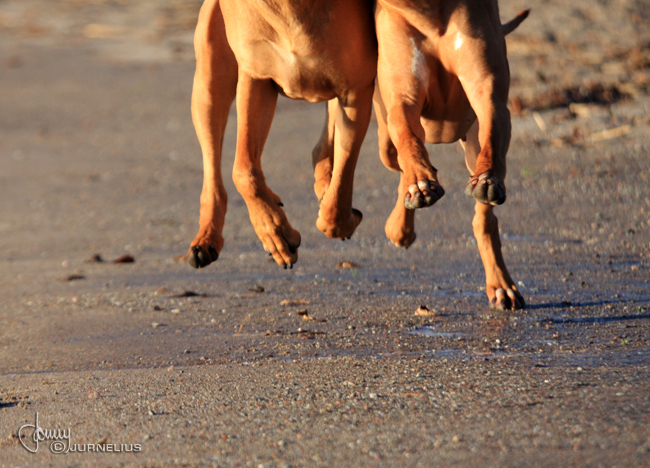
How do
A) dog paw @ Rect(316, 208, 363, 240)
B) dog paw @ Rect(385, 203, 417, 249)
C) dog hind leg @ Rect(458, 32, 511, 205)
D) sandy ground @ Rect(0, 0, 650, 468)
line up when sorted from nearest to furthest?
sandy ground @ Rect(0, 0, 650, 468)
dog hind leg @ Rect(458, 32, 511, 205)
dog paw @ Rect(316, 208, 363, 240)
dog paw @ Rect(385, 203, 417, 249)

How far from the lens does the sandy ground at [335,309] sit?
339 cm

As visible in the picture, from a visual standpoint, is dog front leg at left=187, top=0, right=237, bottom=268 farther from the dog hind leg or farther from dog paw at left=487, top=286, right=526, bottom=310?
dog paw at left=487, top=286, right=526, bottom=310

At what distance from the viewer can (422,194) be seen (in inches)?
160

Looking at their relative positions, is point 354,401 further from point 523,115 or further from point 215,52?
point 523,115

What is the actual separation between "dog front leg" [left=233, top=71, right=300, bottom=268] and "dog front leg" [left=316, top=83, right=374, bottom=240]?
28cm

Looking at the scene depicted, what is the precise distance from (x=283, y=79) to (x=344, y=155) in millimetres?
537

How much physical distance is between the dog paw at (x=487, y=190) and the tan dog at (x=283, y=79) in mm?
1001

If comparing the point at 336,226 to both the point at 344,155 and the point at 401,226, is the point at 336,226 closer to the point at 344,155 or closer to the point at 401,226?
the point at 344,155

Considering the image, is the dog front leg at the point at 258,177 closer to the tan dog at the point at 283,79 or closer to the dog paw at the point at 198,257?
the tan dog at the point at 283,79

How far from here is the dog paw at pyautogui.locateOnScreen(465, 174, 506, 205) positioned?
4.09 m
